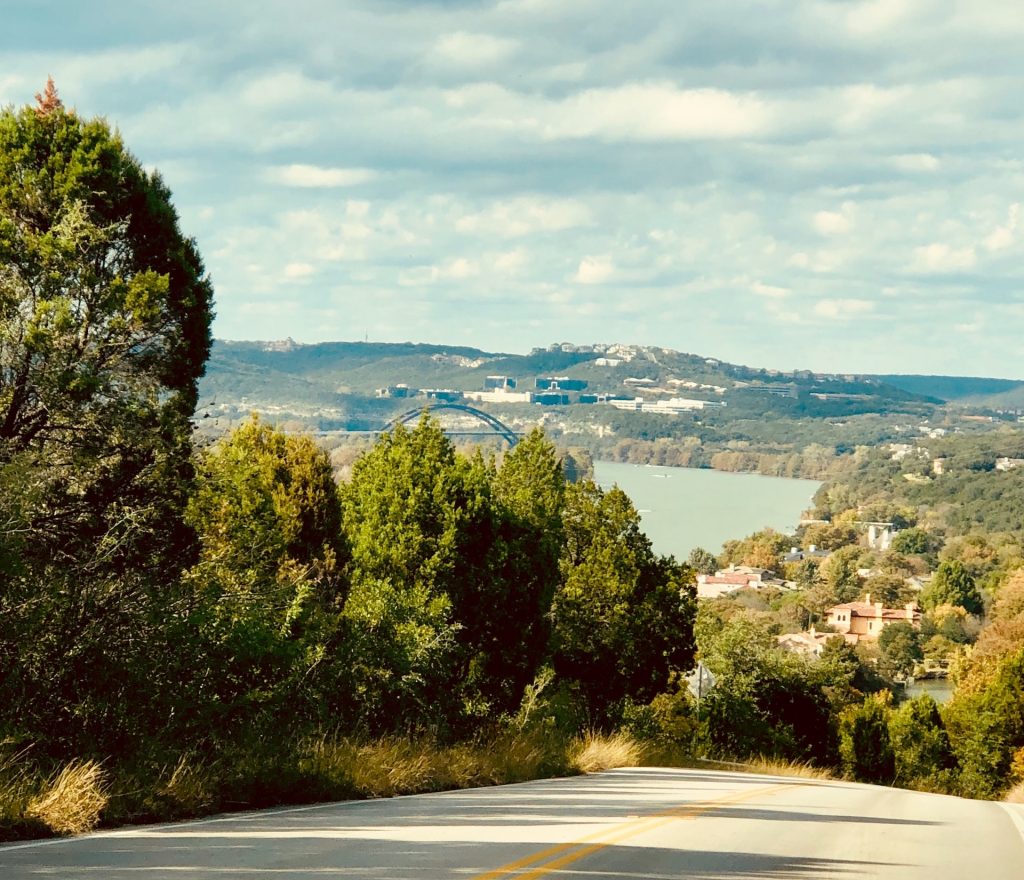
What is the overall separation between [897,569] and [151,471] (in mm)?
145000

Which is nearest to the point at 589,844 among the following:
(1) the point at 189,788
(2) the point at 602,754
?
(1) the point at 189,788

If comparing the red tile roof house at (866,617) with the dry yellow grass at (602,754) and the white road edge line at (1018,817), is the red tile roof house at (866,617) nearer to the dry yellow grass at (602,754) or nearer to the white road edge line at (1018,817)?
the dry yellow grass at (602,754)

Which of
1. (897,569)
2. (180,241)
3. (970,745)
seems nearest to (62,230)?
(180,241)

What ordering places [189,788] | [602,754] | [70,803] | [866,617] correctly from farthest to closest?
1. [866,617]
2. [602,754]
3. [189,788]
4. [70,803]

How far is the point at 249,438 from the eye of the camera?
26984mm

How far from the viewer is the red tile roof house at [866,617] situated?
125875 mm

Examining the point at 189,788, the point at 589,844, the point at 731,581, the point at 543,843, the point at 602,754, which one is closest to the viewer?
the point at 543,843

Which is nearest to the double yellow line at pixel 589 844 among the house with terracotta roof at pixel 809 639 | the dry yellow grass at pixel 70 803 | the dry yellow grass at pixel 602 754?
the dry yellow grass at pixel 70 803

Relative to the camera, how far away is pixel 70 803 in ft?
29.5

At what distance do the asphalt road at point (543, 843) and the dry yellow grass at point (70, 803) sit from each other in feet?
0.90

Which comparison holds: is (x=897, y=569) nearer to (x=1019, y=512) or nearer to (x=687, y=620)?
(x=1019, y=512)

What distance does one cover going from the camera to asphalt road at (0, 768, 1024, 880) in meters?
7.78

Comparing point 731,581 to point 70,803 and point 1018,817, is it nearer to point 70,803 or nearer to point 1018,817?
point 1018,817

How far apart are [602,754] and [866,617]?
379 ft
